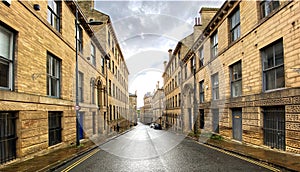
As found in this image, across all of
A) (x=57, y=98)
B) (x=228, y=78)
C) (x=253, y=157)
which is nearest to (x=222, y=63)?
(x=228, y=78)

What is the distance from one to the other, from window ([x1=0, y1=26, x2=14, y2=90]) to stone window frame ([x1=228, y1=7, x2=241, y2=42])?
1197 centimetres

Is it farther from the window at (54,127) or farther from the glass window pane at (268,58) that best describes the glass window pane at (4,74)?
the glass window pane at (268,58)

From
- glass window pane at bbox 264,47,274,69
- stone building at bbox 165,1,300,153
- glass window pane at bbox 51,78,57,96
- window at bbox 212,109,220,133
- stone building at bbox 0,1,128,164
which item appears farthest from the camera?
window at bbox 212,109,220,133

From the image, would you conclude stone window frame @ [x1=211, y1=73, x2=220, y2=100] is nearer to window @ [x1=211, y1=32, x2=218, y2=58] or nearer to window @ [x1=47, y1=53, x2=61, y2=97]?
window @ [x1=211, y1=32, x2=218, y2=58]

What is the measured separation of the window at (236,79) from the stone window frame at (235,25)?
1.82 meters

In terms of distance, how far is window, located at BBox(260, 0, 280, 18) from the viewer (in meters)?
10.2

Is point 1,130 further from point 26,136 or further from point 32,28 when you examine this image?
point 32,28

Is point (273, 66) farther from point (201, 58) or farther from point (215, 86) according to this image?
point (201, 58)

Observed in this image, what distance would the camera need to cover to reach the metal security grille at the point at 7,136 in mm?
7440

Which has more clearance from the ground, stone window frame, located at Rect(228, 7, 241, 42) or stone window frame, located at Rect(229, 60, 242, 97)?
stone window frame, located at Rect(228, 7, 241, 42)

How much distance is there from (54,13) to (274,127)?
12.2 meters

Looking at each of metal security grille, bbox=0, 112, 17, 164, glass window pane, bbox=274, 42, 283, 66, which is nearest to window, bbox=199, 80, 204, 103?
glass window pane, bbox=274, 42, 283, 66

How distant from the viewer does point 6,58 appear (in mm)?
7832

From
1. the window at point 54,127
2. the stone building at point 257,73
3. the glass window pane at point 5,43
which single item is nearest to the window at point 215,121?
the stone building at point 257,73
